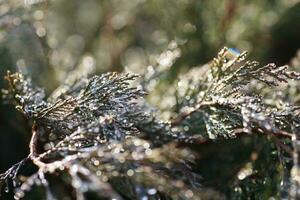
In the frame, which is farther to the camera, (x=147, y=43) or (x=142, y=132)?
(x=147, y=43)

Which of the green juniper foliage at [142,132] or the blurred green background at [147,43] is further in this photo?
the blurred green background at [147,43]

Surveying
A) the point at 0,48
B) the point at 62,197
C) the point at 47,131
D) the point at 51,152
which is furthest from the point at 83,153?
the point at 0,48

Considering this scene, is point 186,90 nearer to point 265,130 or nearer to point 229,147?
point 229,147

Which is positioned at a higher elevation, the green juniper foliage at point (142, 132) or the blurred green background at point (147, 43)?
the blurred green background at point (147, 43)

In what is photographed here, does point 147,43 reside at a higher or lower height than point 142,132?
higher
